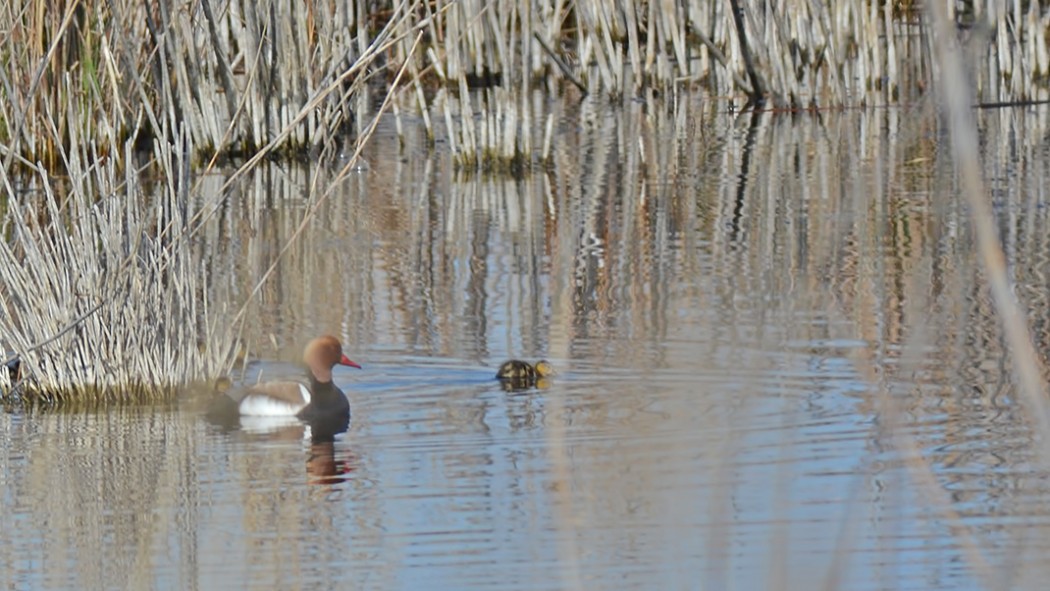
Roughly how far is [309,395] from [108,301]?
690mm

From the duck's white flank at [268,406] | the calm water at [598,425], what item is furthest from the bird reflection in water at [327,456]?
the duck's white flank at [268,406]

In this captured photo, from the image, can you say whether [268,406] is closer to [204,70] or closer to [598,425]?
[598,425]

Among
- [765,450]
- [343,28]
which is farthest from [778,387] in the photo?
[343,28]

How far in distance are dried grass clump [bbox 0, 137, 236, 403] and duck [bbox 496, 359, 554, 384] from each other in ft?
2.98

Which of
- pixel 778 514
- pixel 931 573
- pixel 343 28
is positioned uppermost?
pixel 343 28

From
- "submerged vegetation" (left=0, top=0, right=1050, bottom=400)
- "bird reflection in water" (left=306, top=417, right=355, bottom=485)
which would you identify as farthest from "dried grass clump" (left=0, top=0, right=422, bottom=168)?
"bird reflection in water" (left=306, top=417, right=355, bottom=485)

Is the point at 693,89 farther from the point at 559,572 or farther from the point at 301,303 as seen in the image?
the point at 559,572

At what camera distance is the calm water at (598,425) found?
4148mm

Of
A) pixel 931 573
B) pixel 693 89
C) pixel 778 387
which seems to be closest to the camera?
pixel 931 573

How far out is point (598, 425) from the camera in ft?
18.6

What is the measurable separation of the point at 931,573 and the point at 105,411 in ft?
9.87

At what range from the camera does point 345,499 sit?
4.97 m

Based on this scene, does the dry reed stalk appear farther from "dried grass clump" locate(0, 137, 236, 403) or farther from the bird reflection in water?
"dried grass clump" locate(0, 137, 236, 403)

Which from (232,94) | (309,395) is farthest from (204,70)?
(309,395)
